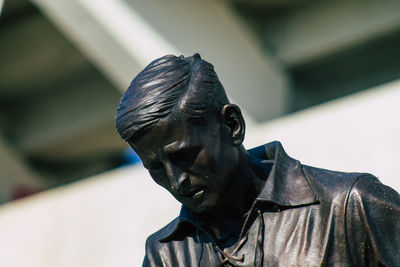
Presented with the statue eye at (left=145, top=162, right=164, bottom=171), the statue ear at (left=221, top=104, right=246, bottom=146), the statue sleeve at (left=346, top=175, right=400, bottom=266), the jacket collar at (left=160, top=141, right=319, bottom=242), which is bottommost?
the statue sleeve at (left=346, top=175, right=400, bottom=266)

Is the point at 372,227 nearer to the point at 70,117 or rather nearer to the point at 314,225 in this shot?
the point at 314,225

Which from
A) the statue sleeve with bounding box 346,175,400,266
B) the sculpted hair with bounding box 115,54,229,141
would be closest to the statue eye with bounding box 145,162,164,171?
the sculpted hair with bounding box 115,54,229,141

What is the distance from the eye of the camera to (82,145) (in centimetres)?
1330

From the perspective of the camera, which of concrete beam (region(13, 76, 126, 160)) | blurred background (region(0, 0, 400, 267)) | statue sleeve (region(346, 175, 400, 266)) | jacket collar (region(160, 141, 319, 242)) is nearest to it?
statue sleeve (region(346, 175, 400, 266))

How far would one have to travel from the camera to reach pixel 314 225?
12.6 feet

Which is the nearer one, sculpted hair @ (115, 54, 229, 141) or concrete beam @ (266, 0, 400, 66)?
sculpted hair @ (115, 54, 229, 141)

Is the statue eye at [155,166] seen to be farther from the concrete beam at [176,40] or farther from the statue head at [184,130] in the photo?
the concrete beam at [176,40]

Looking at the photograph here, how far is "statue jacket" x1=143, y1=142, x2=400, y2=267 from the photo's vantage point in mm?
3785

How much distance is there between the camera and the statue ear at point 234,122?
3.95m

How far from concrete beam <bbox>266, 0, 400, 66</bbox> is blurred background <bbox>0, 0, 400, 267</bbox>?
0.01 metres

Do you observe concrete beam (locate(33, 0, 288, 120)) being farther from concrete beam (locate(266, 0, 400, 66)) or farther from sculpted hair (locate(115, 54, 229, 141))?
sculpted hair (locate(115, 54, 229, 141))

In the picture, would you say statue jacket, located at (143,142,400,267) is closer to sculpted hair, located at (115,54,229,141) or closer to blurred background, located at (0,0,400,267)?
sculpted hair, located at (115,54,229,141)

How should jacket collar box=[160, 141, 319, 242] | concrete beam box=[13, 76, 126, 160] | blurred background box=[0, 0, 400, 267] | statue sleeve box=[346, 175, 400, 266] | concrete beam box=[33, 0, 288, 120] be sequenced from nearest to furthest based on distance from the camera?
1. statue sleeve box=[346, 175, 400, 266]
2. jacket collar box=[160, 141, 319, 242]
3. blurred background box=[0, 0, 400, 267]
4. concrete beam box=[33, 0, 288, 120]
5. concrete beam box=[13, 76, 126, 160]

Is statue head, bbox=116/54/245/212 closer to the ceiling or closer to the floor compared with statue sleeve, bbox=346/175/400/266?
closer to the ceiling
